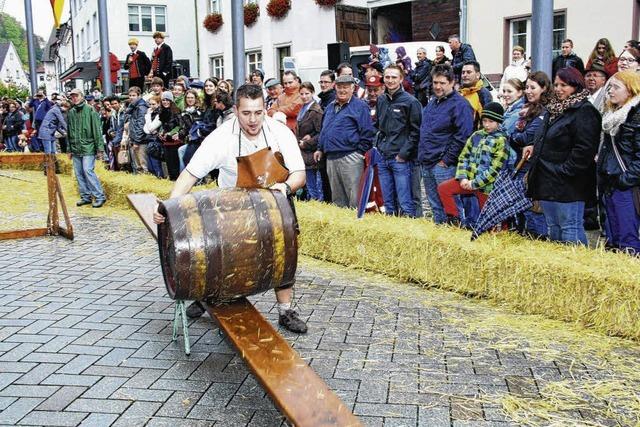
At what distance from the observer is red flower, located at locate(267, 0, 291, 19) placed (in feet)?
84.5

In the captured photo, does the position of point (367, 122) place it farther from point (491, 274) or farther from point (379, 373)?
point (379, 373)

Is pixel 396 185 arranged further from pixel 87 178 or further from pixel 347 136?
pixel 87 178

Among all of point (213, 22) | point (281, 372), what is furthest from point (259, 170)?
point (213, 22)

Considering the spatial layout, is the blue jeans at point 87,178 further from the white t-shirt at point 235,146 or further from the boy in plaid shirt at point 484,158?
the white t-shirt at point 235,146

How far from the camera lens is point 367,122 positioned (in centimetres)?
877

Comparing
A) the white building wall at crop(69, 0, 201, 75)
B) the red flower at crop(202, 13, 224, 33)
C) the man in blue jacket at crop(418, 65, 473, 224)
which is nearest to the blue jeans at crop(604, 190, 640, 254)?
the man in blue jacket at crop(418, 65, 473, 224)

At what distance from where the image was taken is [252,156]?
15.7 ft

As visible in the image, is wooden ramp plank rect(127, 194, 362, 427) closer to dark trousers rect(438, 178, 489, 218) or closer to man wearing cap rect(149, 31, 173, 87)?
dark trousers rect(438, 178, 489, 218)

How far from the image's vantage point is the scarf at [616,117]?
6.00 meters

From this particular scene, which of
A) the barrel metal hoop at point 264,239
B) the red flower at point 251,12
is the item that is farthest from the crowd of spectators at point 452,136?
the red flower at point 251,12

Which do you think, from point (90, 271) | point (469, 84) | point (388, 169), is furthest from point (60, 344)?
point (469, 84)

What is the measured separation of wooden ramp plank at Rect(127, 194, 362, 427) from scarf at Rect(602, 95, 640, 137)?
3.51 meters

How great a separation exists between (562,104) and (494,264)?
1502 mm

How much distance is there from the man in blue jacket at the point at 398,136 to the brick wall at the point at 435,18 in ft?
39.4
